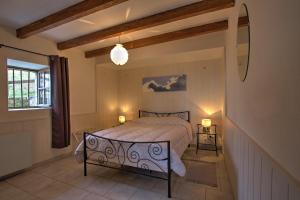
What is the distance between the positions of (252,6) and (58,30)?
3.10m

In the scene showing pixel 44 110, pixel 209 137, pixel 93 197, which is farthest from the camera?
pixel 209 137

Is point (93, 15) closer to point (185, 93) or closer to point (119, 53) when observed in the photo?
point (119, 53)

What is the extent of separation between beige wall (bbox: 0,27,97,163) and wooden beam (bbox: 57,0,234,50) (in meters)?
0.76

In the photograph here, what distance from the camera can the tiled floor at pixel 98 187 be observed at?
7.32 feet

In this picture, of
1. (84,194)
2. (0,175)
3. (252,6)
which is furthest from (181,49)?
(0,175)

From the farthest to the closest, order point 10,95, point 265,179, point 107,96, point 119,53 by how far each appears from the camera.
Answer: point 107,96 → point 10,95 → point 119,53 → point 265,179

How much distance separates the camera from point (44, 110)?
3.38m

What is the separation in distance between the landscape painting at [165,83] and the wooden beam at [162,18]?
2.14 metres

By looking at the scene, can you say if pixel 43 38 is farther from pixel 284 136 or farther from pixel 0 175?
pixel 284 136

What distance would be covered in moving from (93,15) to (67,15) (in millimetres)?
391

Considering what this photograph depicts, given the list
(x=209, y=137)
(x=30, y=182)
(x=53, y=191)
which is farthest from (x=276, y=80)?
(x=209, y=137)

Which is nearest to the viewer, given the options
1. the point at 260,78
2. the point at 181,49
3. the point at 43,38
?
the point at 260,78

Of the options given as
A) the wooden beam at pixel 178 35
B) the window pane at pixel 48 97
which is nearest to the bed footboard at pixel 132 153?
the window pane at pixel 48 97

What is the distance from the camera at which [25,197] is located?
7.33ft
